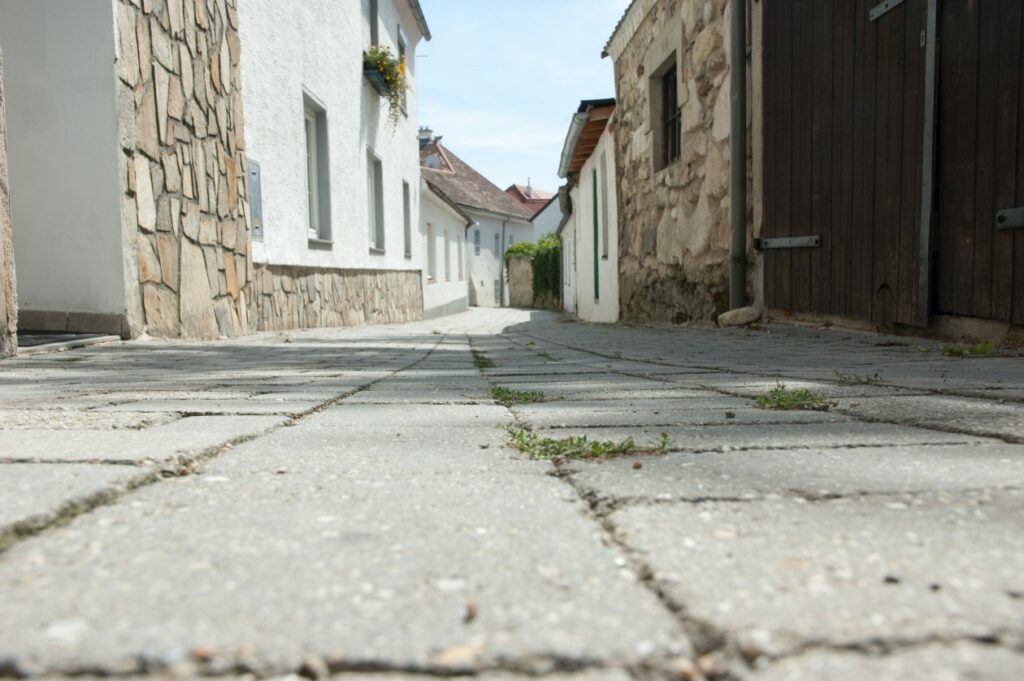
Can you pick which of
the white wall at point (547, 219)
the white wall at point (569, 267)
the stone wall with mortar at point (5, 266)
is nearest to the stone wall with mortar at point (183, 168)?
the stone wall with mortar at point (5, 266)

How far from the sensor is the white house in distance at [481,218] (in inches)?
1175

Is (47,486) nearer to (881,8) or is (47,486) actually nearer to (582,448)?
(582,448)

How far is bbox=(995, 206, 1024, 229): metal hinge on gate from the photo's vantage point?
312 centimetres

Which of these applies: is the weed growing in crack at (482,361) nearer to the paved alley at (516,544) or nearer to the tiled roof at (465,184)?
the paved alley at (516,544)

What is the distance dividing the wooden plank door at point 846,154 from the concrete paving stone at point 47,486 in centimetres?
381

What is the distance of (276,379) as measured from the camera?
2.99m

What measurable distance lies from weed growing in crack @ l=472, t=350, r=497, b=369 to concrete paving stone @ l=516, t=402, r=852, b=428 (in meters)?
1.69

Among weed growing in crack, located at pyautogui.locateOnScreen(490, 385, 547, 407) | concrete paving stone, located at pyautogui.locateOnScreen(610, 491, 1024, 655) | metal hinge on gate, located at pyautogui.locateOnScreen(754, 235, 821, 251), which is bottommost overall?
weed growing in crack, located at pyautogui.locateOnScreen(490, 385, 547, 407)

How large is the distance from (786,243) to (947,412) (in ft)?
11.7

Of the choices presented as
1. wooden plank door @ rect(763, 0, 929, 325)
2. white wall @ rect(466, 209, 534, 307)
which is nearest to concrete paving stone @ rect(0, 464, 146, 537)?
wooden plank door @ rect(763, 0, 929, 325)

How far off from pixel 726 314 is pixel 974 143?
97.1 inches

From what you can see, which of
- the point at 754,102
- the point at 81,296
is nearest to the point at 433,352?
the point at 81,296

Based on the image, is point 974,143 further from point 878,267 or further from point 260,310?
point 260,310

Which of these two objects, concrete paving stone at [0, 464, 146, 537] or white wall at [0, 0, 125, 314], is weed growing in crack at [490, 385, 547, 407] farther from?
white wall at [0, 0, 125, 314]
